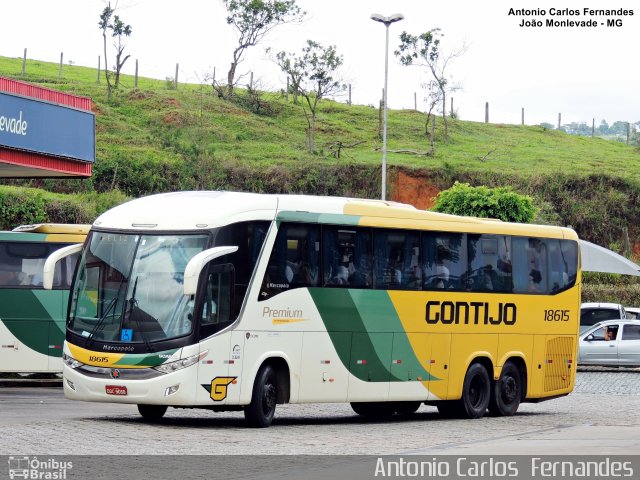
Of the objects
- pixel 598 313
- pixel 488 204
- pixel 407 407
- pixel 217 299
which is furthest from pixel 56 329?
pixel 488 204

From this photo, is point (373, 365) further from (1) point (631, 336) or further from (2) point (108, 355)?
(1) point (631, 336)

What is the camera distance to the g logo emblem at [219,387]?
1750 centimetres

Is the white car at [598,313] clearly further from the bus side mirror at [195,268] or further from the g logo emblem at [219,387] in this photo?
the bus side mirror at [195,268]

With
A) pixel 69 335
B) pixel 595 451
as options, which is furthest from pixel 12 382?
pixel 595 451

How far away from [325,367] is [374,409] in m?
3.41

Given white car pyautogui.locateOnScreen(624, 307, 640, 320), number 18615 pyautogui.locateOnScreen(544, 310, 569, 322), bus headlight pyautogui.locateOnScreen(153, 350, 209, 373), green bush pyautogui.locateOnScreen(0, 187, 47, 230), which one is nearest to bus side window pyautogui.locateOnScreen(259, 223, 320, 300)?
bus headlight pyautogui.locateOnScreen(153, 350, 209, 373)

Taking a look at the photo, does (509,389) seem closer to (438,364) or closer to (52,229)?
(438,364)

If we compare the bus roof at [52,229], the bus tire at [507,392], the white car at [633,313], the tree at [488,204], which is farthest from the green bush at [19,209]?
the bus tire at [507,392]

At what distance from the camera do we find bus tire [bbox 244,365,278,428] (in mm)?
17969

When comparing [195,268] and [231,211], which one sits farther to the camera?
[231,211]

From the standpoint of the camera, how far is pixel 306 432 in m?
17.7

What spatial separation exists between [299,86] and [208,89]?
11.3 metres

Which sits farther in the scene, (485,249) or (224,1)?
(224,1)

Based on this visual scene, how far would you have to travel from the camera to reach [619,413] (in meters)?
22.8
